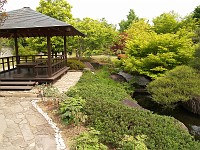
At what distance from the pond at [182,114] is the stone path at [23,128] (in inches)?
207

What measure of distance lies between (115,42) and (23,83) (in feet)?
41.2

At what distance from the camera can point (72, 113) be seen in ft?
16.9

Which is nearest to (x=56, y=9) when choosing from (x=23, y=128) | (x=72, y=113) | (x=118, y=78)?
(x=118, y=78)

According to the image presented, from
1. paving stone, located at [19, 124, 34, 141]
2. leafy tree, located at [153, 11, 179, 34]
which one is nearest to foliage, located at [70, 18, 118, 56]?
leafy tree, located at [153, 11, 179, 34]

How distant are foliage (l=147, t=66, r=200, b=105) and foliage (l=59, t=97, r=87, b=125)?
14.1 ft

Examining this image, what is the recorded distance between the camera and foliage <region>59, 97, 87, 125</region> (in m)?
5.09

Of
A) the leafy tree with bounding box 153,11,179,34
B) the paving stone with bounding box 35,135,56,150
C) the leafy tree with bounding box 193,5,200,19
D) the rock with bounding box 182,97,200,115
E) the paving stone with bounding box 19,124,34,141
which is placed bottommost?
the rock with bounding box 182,97,200,115

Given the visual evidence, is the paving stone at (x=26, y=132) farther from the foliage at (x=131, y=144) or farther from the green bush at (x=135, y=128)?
the foliage at (x=131, y=144)

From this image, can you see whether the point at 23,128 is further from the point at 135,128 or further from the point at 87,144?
the point at 135,128

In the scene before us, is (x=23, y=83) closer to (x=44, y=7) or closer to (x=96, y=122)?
(x=96, y=122)

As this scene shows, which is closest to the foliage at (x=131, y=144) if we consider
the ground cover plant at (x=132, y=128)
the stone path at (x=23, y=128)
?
the ground cover plant at (x=132, y=128)

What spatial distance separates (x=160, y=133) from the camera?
471 cm

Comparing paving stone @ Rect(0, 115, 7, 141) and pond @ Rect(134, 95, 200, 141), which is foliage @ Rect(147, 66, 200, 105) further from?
paving stone @ Rect(0, 115, 7, 141)

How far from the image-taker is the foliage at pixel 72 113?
16.7 ft
